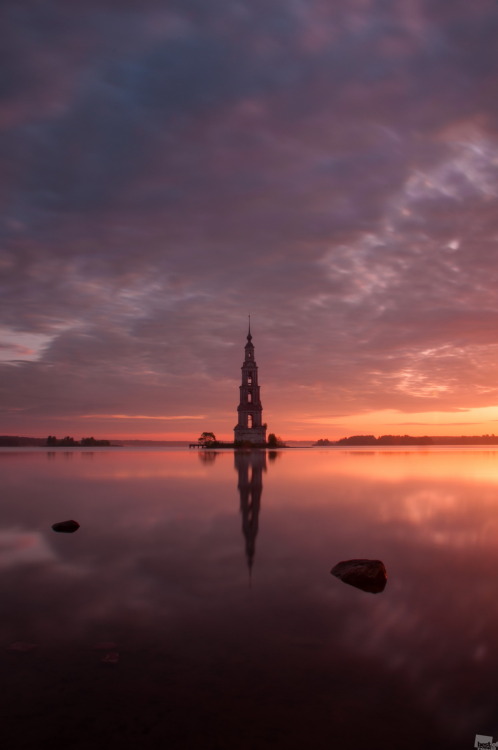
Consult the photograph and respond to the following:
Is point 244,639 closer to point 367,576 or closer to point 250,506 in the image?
point 367,576

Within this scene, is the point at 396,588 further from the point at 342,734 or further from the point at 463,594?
the point at 342,734

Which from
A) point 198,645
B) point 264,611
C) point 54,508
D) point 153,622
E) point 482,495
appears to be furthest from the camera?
point 482,495

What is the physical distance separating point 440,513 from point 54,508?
23.5 meters

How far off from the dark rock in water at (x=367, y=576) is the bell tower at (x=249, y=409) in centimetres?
13615

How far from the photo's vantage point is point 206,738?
665cm

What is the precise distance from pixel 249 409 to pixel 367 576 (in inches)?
5389

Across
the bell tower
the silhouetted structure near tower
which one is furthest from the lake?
the bell tower

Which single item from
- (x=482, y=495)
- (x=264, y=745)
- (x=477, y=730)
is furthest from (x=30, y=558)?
(x=482, y=495)

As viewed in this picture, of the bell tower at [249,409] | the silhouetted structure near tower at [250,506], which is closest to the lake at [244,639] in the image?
the silhouetted structure near tower at [250,506]

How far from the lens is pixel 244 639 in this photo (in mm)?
9938

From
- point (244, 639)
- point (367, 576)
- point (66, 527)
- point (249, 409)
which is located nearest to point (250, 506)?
point (66, 527)

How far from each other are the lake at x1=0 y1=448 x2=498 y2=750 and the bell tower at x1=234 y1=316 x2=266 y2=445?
420 ft

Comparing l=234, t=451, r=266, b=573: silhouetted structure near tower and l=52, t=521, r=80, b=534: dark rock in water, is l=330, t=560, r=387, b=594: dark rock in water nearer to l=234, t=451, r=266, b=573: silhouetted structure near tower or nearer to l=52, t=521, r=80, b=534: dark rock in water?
l=234, t=451, r=266, b=573: silhouetted structure near tower

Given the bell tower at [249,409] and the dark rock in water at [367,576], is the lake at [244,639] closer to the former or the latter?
the dark rock in water at [367,576]
